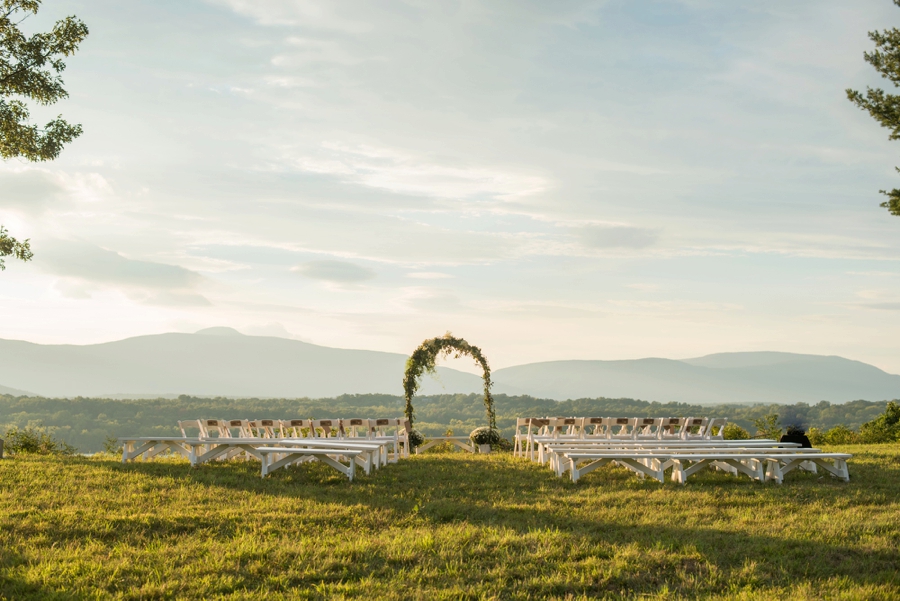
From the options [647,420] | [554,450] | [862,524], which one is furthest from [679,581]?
[647,420]

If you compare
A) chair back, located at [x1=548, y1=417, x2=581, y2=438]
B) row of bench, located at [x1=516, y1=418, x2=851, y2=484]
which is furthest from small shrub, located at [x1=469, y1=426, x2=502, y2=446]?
row of bench, located at [x1=516, y1=418, x2=851, y2=484]

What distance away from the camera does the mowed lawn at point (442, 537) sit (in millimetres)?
5062

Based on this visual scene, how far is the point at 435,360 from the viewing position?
20.6 metres

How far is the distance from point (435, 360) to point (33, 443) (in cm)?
1069

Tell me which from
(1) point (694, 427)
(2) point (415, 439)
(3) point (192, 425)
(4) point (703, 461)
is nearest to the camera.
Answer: (4) point (703, 461)

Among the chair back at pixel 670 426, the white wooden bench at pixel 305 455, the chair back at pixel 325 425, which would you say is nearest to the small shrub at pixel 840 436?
the chair back at pixel 670 426

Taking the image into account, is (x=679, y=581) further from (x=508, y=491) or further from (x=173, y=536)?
(x=173, y=536)

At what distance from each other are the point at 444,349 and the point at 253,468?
10.2m

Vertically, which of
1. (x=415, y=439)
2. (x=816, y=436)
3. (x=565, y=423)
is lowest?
(x=816, y=436)

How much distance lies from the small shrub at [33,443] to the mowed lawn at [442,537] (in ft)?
18.8

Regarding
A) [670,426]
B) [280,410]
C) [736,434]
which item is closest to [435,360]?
[670,426]

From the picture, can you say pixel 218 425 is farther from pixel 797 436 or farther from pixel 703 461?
pixel 797 436

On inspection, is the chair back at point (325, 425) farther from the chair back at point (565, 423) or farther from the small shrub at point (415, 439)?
the chair back at point (565, 423)

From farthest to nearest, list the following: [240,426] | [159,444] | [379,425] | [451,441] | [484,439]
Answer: [451,441] < [484,439] < [379,425] < [240,426] < [159,444]
